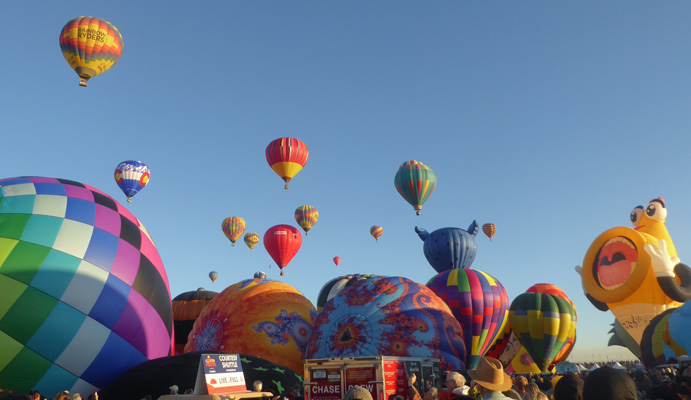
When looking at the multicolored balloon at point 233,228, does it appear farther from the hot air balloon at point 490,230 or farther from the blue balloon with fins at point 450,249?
the hot air balloon at point 490,230

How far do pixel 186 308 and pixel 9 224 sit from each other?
1588 centimetres

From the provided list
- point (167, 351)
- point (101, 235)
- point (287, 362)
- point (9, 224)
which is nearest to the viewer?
point (9, 224)

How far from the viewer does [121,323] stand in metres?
9.84

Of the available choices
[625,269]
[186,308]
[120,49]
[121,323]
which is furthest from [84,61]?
[625,269]

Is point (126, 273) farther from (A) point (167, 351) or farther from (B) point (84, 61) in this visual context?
(B) point (84, 61)

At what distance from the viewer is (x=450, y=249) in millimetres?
27078

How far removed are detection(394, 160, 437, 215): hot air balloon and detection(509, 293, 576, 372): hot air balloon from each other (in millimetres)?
8961

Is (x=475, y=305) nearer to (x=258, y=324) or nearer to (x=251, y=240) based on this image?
(x=258, y=324)

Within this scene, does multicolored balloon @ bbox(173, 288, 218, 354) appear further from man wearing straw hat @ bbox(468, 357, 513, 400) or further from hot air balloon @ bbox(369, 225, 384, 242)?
hot air balloon @ bbox(369, 225, 384, 242)

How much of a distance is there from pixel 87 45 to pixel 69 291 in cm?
1668

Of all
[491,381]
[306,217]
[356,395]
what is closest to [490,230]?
[306,217]

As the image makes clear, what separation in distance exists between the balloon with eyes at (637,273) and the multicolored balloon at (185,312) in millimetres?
18819

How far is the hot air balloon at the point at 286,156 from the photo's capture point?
28422mm

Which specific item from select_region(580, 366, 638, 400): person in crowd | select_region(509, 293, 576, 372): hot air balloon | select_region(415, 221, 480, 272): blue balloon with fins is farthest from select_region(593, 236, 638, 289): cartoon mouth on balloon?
select_region(580, 366, 638, 400): person in crowd
